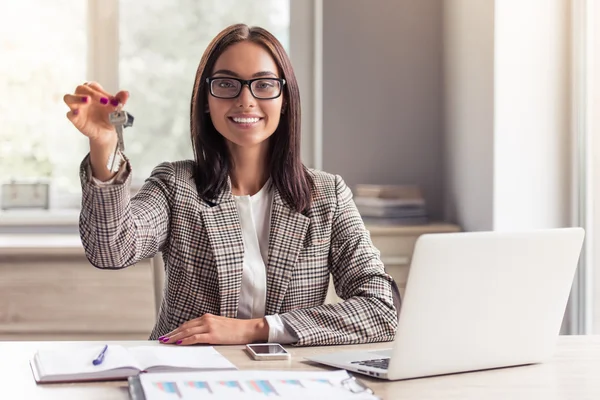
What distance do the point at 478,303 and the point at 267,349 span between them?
389 millimetres

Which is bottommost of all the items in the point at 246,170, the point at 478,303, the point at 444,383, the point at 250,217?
the point at 444,383

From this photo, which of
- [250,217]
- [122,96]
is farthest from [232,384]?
[250,217]

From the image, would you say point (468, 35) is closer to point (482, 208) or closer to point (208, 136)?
point (482, 208)

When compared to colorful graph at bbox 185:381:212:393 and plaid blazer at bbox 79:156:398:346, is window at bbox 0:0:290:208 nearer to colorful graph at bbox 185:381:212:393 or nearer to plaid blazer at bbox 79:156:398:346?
plaid blazer at bbox 79:156:398:346

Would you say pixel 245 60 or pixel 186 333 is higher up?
pixel 245 60

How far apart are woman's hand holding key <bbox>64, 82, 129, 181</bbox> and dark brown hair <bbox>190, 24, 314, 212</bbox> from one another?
506mm

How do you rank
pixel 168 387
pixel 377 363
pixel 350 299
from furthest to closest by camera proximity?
pixel 350 299 < pixel 377 363 < pixel 168 387

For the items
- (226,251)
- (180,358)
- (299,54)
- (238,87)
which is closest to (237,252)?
(226,251)

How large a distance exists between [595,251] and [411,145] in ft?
3.17

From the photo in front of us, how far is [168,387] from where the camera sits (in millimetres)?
1164

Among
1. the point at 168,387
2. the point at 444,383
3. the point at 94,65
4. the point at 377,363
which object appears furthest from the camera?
the point at 94,65

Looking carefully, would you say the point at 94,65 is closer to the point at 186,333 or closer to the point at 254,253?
the point at 254,253

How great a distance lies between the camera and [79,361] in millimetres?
1332

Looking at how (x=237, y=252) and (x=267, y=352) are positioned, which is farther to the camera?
(x=237, y=252)
